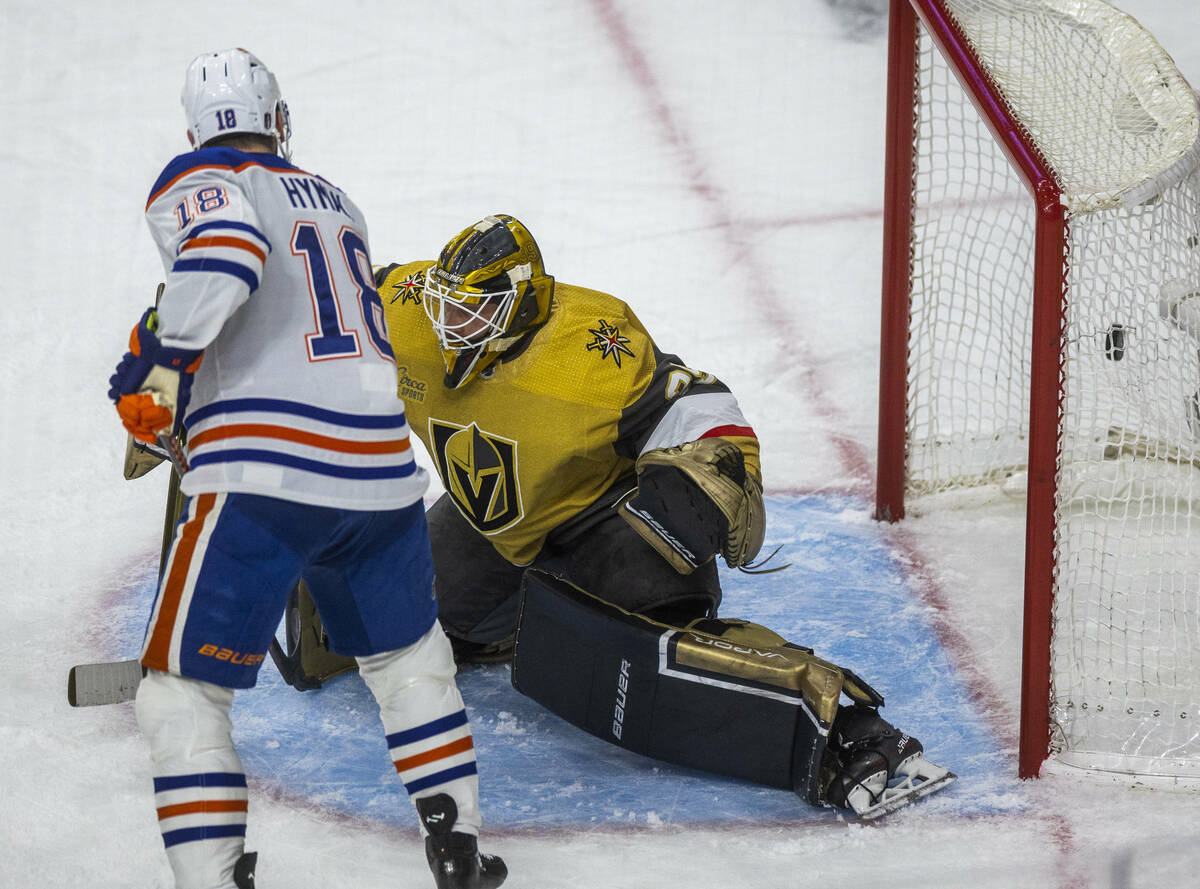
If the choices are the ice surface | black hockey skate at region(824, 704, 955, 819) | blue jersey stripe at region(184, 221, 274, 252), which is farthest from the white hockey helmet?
black hockey skate at region(824, 704, 955, 819)

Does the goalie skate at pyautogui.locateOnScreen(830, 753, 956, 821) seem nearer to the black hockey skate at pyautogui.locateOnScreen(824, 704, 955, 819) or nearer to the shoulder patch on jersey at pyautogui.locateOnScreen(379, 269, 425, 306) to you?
the black hockey skate at pyautogui.locateOnScreen(824, 704, 955, 819)

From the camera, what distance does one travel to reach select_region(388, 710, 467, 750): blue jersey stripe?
2166 mm

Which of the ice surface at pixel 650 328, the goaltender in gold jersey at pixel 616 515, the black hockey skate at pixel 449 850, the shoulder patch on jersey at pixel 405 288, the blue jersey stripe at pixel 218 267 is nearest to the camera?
the blue jersey stripe at pixel 218 267

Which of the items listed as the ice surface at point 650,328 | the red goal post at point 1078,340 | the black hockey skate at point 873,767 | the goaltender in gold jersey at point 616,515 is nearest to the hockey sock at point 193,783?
the ice surface at point 650,328

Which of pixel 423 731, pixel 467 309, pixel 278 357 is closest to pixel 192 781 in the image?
pixel 423 731

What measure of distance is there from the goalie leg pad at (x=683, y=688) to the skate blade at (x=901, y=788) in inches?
3.1

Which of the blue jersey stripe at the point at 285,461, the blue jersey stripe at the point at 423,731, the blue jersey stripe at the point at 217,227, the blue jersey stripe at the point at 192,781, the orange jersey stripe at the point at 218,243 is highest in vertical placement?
the blue jersey stripe at the point at 217,227

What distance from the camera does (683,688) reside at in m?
2.53

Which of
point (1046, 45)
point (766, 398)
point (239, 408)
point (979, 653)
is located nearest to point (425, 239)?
point (766, 398)

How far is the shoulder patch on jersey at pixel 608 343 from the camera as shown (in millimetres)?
2686

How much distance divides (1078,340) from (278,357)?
1396 millimetres

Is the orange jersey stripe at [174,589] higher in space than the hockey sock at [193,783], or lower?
higher

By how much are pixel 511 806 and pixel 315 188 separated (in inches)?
42.5

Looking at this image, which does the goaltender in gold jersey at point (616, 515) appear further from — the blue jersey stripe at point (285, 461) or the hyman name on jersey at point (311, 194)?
the blue jersey stripe at point (285, 461)
